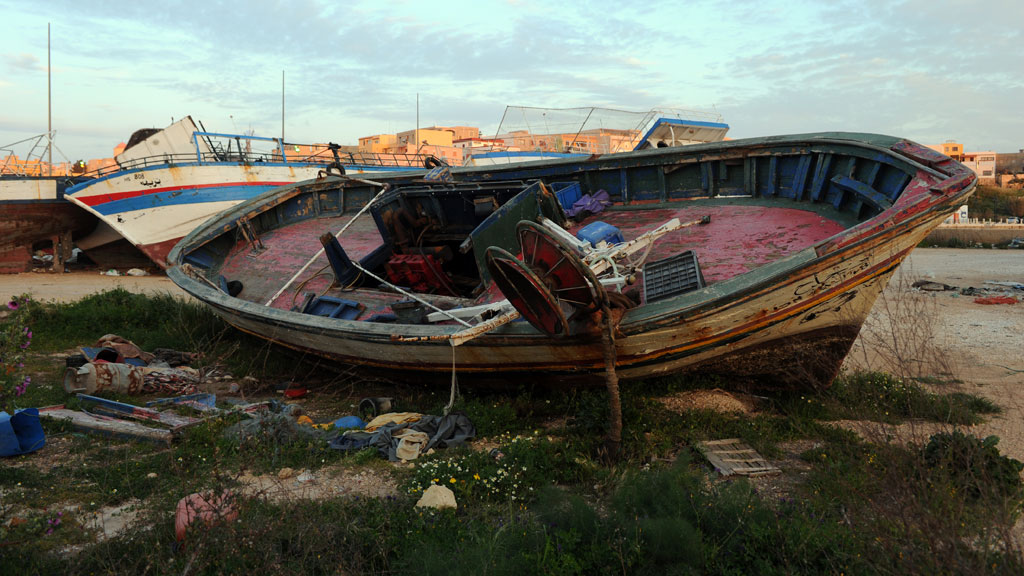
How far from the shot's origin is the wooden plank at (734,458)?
459cm

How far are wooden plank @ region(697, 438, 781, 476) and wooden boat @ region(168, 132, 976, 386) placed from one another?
664 millimetres

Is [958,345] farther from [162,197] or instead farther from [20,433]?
[162,197]

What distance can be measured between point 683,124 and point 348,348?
13102 mm

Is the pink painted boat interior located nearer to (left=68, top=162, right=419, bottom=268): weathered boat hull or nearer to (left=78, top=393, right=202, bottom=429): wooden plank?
(left=78, top=393, right=202, bottom=429): wooden plank

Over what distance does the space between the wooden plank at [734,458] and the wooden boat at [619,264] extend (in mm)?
664

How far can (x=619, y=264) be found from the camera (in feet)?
20.1

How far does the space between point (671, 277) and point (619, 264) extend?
53cm

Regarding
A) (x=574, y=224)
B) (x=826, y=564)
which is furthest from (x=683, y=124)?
(x=826, y=564)

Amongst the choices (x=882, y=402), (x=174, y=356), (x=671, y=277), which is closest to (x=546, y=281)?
(x=671, y=277)

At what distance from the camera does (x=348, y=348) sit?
6.28 m

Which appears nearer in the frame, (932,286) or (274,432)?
(274,432)

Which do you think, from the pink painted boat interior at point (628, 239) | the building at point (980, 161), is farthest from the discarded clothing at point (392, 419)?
the building at point (980, 161)

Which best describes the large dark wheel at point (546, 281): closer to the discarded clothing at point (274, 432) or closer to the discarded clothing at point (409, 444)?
the discarded clothing at point (409, 444)

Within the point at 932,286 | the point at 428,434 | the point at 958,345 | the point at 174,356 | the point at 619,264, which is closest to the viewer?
the point at 428,434
